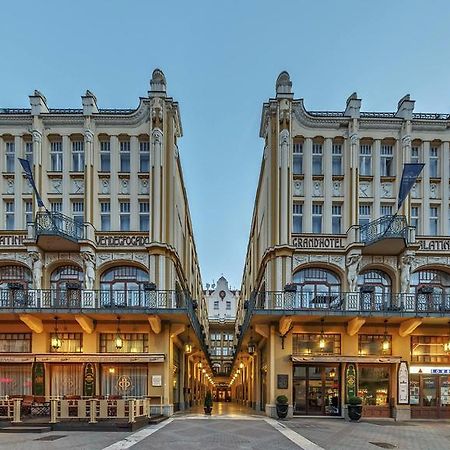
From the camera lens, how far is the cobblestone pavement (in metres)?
13.9

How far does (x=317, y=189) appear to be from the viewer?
24.2 meters

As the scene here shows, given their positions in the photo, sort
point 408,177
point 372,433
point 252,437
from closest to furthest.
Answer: point 252,437 → point 372,433 → point 408,177

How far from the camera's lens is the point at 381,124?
24344 mm

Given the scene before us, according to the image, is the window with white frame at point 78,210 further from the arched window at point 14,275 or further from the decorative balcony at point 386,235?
the decorative balcony at point 386,235

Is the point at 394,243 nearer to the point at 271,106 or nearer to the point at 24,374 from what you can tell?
the point at 271,106

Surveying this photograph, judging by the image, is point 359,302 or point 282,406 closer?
point 282,406

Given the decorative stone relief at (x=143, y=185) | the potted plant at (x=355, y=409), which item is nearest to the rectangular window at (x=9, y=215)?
the decorative stone relief at (x=143, y=185)

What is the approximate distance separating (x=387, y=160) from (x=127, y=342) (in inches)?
628

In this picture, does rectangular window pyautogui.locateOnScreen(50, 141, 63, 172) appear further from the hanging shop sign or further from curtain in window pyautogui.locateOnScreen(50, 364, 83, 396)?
the hanging shop sign

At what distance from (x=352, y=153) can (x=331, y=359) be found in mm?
10113

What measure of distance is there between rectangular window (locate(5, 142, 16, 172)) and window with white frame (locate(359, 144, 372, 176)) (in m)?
17.8

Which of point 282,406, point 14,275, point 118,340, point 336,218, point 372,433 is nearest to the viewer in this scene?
point 372,433

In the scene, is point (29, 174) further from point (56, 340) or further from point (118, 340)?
point (118, 340)

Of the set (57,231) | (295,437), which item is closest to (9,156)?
(57,231)
